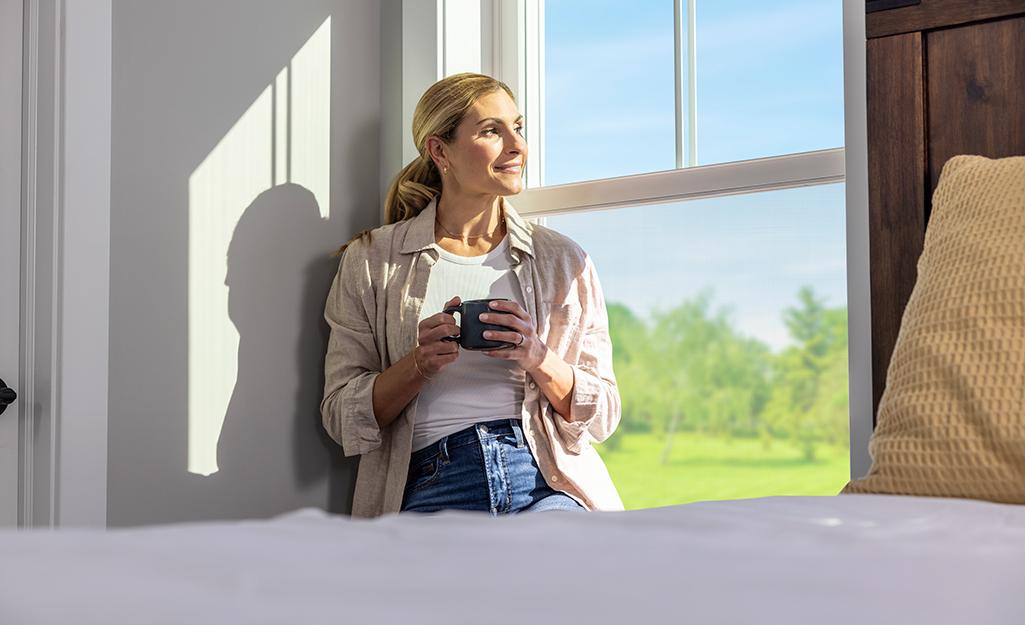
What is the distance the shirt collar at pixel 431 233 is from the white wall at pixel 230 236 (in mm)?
238

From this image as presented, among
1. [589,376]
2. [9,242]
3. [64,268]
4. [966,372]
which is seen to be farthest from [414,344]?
[966,372]

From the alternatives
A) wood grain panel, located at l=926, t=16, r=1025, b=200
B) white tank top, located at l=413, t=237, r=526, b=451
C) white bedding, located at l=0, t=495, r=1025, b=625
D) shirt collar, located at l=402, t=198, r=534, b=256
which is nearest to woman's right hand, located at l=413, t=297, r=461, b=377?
white tank top, located at l=413, t=237, r=526, b=451

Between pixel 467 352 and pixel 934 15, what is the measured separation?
963 mm

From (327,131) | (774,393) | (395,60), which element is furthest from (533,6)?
(774,393)

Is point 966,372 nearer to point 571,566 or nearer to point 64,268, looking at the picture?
point 571,566

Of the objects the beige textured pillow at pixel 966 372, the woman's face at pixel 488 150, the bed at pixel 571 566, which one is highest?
the woman's face at pixel 488 150

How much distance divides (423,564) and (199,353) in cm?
128

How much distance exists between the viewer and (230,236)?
1556 mm

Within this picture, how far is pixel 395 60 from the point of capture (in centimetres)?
189

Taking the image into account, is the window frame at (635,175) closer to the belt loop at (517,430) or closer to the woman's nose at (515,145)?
the woman's nose at (515,145)

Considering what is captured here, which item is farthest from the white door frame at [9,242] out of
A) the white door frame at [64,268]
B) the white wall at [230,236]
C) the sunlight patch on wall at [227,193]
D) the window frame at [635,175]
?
the window frame at [635,175]

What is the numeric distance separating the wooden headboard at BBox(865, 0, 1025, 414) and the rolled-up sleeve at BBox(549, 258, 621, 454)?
565 mm

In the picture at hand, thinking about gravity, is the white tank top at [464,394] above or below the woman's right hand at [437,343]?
below

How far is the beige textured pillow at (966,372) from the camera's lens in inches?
23.9
